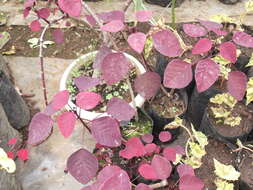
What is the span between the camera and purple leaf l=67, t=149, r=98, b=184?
1.02 m

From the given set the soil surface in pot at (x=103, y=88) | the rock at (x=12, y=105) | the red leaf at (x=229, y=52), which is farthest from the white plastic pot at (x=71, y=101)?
the red leaf at (x=229, y=52)

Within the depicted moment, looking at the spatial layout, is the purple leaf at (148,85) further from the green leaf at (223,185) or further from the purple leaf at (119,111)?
the green leaf at (223,185)

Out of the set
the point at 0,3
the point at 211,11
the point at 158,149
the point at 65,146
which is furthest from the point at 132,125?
the point at 0,3

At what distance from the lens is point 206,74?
1052mm

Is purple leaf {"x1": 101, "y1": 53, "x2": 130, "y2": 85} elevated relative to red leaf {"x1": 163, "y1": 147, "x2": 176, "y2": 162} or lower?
elevated

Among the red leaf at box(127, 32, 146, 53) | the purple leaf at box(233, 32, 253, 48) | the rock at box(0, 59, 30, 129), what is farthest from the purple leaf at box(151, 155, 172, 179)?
the rock at box(0, 59, 30, 129)

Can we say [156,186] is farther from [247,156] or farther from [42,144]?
[42,144]

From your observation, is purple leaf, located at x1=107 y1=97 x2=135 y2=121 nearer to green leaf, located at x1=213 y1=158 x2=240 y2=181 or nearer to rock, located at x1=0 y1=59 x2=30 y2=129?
green leaf, located at x1=213 y1=158 x2=240 y2=181

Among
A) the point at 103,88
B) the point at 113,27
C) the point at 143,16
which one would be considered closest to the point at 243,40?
the point at 143,16

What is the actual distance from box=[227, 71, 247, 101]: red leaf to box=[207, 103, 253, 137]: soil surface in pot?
0.95 ft

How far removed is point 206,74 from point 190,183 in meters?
0.34

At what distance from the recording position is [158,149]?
53.9 inches

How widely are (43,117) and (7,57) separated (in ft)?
4.02

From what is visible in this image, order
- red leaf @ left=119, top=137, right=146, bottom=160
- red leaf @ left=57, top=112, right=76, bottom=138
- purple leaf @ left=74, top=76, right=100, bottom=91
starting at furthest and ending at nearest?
1. red leaf @ left=119, top=137, right=146, bottom=160
2. purple leaf @ left=74, top=76, right=100, bottom=91
3. red leaf @ left=57, top=112, right=76, bottom=138
